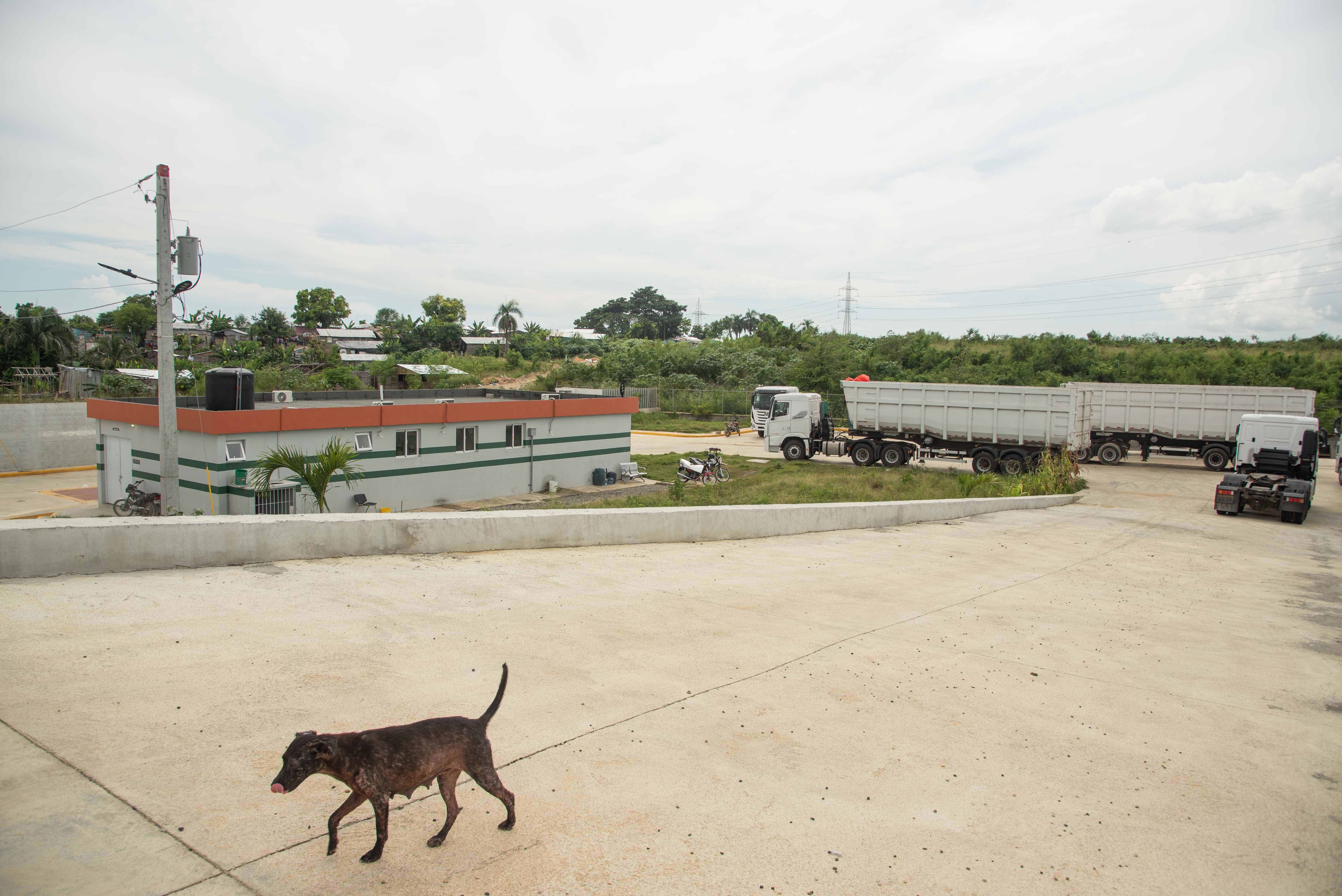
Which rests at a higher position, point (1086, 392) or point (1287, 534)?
point (1086, 392)

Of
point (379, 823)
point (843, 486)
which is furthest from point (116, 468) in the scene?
point (379, 823)

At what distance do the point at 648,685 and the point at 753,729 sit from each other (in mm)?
914

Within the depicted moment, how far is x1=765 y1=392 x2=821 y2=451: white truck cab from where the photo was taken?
3088cm

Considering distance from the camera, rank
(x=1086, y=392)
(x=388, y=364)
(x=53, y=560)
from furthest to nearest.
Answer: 1. (x=388, y=364)
2. (x=1086, y=392)
3. (x=53, y=560)

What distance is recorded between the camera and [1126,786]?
14.7ft

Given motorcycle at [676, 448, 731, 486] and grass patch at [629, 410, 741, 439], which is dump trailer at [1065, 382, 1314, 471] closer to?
motorcycle at [676, 448, 731, 486]

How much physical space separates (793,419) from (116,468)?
880 inches

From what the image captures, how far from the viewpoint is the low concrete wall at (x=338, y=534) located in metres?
6.93

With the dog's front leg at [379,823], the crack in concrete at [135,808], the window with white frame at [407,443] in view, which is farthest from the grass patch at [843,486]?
the dog's front leg at [379,823]

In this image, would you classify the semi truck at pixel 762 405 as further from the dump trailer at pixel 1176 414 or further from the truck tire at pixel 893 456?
the dump trailer at pixel 1176 414

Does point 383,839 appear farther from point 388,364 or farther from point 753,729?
point 388,364

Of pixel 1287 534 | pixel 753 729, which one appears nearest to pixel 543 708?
pixel 753 729

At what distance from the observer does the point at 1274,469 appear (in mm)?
20141

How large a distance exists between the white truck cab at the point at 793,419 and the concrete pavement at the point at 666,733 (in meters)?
22.1
